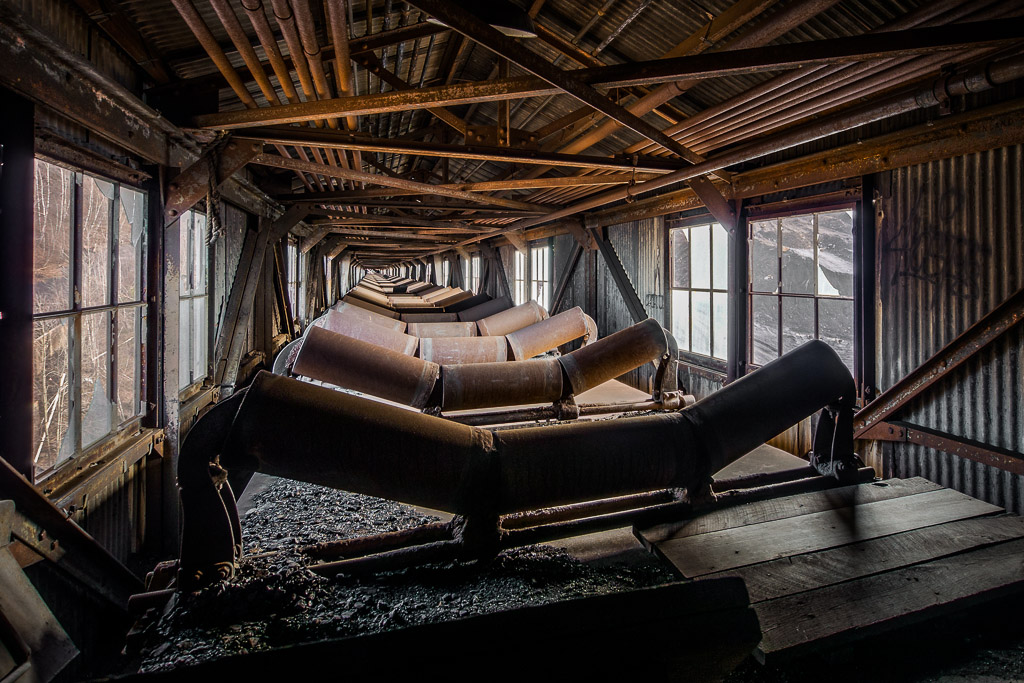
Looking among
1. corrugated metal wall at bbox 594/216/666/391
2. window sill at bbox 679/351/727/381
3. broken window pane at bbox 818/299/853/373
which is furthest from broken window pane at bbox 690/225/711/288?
broken window pane at bbox 818/299/853/373

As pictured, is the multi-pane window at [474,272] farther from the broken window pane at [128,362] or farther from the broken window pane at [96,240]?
the broken window pane at [96,240]

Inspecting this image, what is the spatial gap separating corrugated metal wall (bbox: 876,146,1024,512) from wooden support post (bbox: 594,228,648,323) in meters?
4.00

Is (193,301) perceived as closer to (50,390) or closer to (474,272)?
(50,390)

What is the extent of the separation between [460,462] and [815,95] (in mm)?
3453

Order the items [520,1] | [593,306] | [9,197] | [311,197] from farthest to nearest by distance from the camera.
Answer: [593,306] < [311,197] < [520,1] < [9,197]

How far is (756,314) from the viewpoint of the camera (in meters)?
6.08

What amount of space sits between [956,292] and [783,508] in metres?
2.36

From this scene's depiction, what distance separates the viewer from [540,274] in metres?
13.0

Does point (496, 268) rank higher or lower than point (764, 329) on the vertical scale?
higher

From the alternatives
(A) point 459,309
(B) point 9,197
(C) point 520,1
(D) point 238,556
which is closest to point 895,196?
(C) point 520,1

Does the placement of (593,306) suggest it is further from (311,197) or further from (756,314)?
(311,197)

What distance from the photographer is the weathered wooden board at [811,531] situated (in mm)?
2516

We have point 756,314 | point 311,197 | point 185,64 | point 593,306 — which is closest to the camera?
point 185,64

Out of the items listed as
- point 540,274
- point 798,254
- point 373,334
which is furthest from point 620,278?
point 540,274
